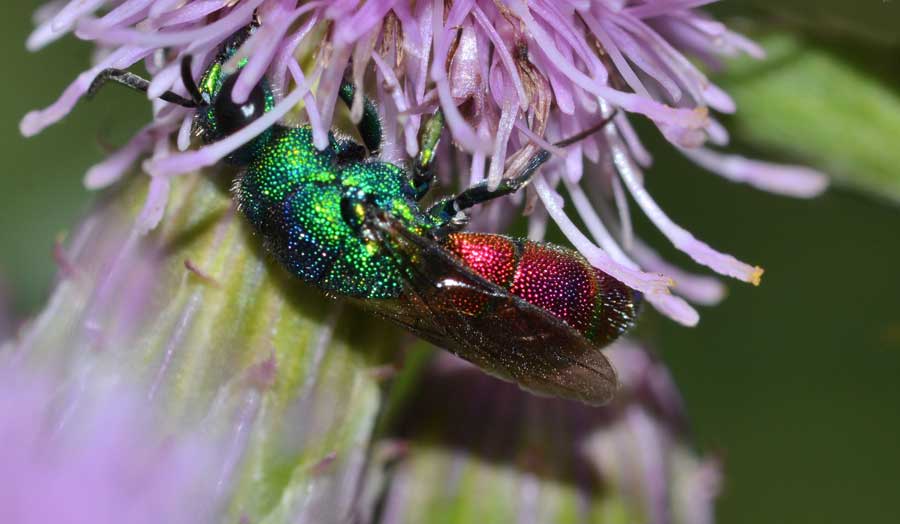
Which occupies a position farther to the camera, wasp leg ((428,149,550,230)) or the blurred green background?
the blurred green background

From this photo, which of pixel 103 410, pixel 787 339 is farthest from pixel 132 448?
pixel 787 339

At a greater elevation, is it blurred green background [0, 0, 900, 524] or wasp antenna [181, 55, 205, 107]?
wasp antenna [181, 55, 205, 107]

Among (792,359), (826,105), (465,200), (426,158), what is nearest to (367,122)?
(426,158)

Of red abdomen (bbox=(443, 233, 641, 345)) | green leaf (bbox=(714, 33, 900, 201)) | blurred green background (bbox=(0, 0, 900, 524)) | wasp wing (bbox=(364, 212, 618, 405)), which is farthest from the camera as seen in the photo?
blurred green background (bbox=(0, 0, 900, 524))

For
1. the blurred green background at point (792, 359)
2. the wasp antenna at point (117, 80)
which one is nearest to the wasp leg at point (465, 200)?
the wasp antenna at point (117, 80)

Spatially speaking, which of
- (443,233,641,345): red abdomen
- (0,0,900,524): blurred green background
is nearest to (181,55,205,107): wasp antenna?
(443,233,641,345): red abdomen

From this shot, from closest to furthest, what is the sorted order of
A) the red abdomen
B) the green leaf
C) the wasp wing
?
the wasp wing
the red abdomen
the green leaf

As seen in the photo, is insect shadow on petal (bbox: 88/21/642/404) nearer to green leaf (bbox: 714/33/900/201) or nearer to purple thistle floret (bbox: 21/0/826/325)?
purple thistle floret (bbox: 21/0/826/325)

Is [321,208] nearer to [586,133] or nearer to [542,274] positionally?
[542,274]
